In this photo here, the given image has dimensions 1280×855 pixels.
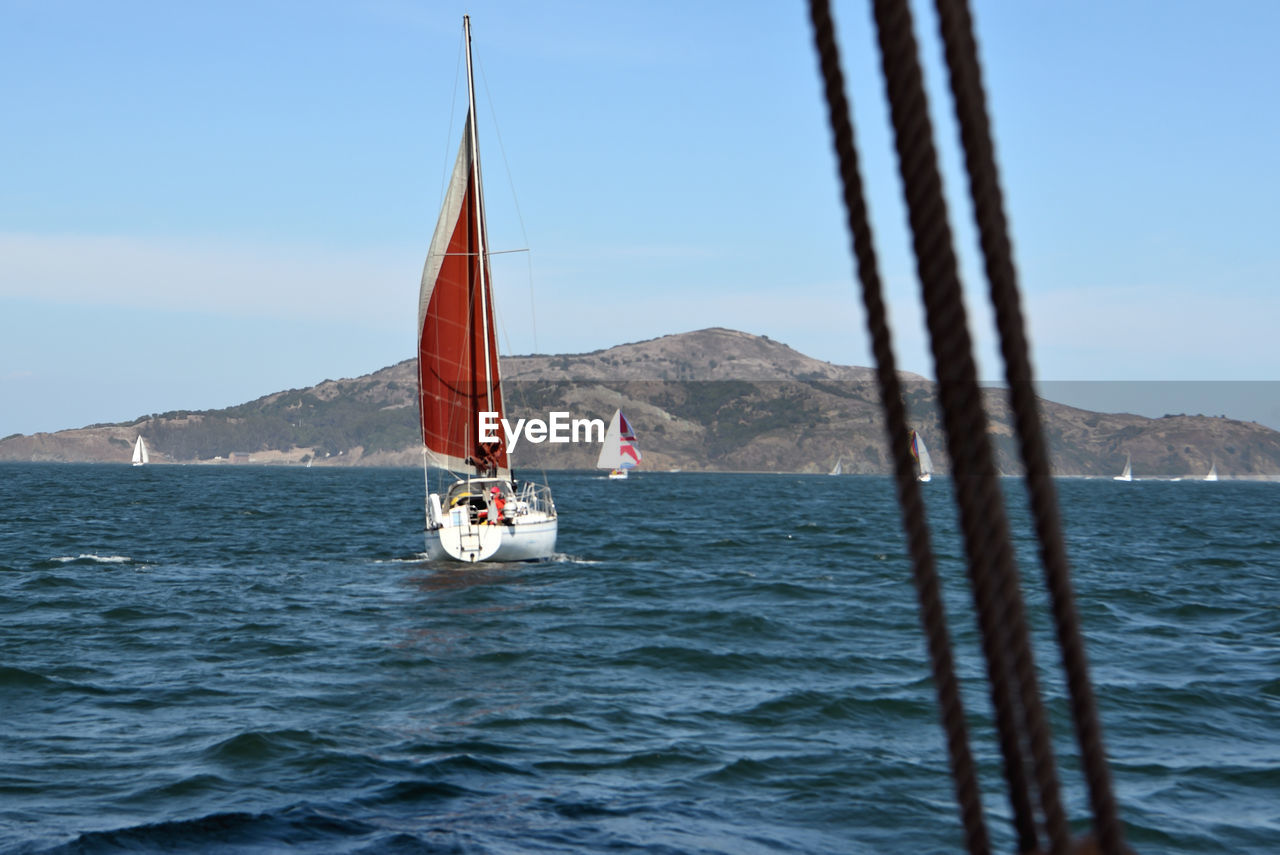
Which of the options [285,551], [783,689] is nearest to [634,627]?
[783,689]

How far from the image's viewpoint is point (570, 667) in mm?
15992

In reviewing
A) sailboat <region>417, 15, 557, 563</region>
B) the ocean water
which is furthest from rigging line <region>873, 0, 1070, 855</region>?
sailboat <region>417, 15, 557, 563</region>

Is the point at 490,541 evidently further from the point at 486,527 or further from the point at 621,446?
the point at 621,446

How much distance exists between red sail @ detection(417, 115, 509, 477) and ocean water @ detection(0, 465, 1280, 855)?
12.8ft

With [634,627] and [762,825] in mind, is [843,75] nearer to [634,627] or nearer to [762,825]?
[762,825]

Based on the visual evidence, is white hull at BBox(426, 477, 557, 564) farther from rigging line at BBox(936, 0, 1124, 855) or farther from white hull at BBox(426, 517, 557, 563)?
rigging line at BBox(936, 0, 1124, 855)

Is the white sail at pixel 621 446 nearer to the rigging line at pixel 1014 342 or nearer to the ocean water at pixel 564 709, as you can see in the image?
the ocean water at pixel 564 709

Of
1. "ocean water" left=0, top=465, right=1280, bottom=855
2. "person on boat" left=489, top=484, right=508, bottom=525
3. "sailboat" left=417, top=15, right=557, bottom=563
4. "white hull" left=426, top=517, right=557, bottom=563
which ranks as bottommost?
"ocean water" left=0, top=465, right=1280, bottom=855

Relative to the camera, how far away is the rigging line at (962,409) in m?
1.61

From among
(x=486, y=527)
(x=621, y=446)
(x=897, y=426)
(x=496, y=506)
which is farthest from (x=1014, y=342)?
(x=621, y=446)

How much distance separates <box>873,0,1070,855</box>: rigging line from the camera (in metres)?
1.61

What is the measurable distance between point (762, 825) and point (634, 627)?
33.6ft

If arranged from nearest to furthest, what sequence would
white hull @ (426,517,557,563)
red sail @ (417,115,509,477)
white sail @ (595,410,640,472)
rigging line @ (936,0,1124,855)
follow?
rigging line @ (936,0,1124,855)
white hull @ (426,517,557,563)
red sail @ (417,115,509,477)
white sail @ (595,410,640,472)

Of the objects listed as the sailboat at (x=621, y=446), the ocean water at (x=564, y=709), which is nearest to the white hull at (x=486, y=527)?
the ocean water at (x=564, y=709)
